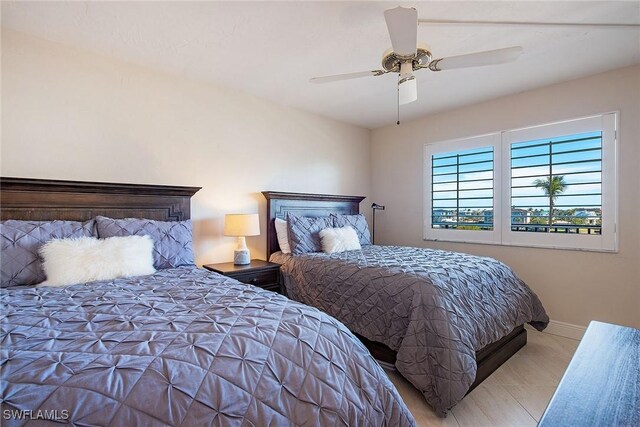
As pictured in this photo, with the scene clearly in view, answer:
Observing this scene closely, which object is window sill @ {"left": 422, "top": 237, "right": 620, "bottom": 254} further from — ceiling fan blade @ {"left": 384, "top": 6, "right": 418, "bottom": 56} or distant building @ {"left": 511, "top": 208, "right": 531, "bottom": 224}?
ceiling fan blade @ {"left": 384, "top": 6, "right": 418, "bottom": 56}

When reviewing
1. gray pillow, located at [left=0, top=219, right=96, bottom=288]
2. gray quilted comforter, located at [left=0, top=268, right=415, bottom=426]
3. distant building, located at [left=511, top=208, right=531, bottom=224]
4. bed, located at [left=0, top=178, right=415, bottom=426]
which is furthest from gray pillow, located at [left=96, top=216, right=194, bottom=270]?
distant building, located at [left=511, top=208, right=531, bottom=224]

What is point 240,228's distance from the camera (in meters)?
2.95

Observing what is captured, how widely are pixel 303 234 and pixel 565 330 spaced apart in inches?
108

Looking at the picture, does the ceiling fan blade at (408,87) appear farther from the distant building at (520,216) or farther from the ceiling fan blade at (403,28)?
the distant building at (520,216)

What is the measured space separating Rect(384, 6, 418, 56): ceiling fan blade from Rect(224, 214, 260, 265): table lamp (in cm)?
191

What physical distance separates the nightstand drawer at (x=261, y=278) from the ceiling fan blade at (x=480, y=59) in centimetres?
219

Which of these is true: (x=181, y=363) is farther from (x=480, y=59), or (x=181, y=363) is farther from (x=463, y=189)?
(x=463, y=189)

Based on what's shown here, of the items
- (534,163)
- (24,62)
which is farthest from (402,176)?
(24,62)

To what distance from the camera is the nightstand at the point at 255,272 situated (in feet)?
9.07

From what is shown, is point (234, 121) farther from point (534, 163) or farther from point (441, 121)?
point (534, 163)

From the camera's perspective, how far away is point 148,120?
107 inches

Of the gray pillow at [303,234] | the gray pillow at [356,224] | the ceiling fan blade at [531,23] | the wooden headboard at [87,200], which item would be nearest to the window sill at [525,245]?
the gray pillow at [356,224]

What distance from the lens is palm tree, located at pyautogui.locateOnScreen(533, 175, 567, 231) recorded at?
9.87 ft

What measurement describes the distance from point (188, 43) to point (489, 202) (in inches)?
132
